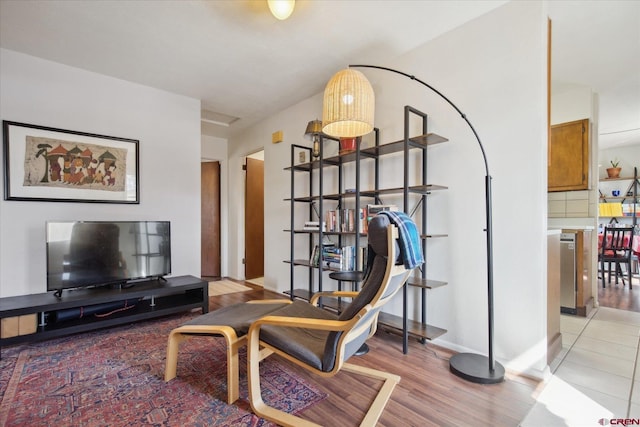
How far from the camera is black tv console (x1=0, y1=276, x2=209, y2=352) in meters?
2.32

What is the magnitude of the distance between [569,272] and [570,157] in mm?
1359

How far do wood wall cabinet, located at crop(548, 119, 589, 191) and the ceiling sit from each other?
0.52 meters

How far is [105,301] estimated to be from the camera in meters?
2.61

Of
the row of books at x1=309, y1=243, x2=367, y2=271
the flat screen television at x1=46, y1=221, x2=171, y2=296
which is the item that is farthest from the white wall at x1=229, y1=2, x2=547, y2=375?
the flat screen television at x1=46, y1=221, x2=171, y2=296

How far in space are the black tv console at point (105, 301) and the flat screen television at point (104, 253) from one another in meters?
0.12

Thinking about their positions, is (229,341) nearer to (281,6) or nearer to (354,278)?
(354,278)

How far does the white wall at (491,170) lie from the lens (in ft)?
6.39

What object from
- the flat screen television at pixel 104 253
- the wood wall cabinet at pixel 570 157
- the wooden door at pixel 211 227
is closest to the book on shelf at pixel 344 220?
the flat screen television at pixel 104 253

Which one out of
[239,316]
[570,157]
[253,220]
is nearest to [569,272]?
[570,157]

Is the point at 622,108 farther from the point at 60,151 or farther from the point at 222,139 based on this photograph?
the point at 60,151

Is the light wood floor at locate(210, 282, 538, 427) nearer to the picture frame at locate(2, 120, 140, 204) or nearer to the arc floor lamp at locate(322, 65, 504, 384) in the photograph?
the arc floor lamp at locate(322, 65, 504, 384)

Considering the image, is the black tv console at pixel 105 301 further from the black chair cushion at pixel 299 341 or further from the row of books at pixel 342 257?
the black chair cushion at pixel 299 341

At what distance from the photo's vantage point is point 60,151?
292 cm

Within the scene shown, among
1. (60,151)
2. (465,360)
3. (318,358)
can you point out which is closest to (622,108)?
(465,360)
